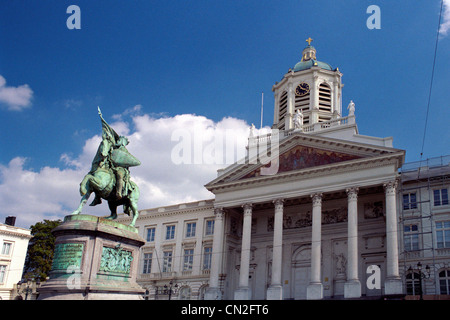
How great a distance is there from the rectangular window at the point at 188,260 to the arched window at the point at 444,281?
26423 millimetres

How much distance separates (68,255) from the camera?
603 inches

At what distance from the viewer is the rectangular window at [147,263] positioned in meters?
56.5

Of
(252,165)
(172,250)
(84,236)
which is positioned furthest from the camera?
(172,250)

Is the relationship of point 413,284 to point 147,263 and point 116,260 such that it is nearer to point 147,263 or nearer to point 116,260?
point 116,260

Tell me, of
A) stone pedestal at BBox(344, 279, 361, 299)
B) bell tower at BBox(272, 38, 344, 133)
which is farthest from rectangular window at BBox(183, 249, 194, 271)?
stone pedestal at BBox(344, 279, 361, 299)

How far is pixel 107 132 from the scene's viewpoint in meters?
17.5

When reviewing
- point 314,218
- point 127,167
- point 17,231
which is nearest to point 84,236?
point 127,167

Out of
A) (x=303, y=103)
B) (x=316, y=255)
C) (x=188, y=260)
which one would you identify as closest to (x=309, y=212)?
(x=316, y=255)

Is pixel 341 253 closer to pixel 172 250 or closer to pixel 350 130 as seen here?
pixel 350 130

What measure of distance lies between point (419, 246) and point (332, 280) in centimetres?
874

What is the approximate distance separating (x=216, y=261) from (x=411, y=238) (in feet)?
60.7
